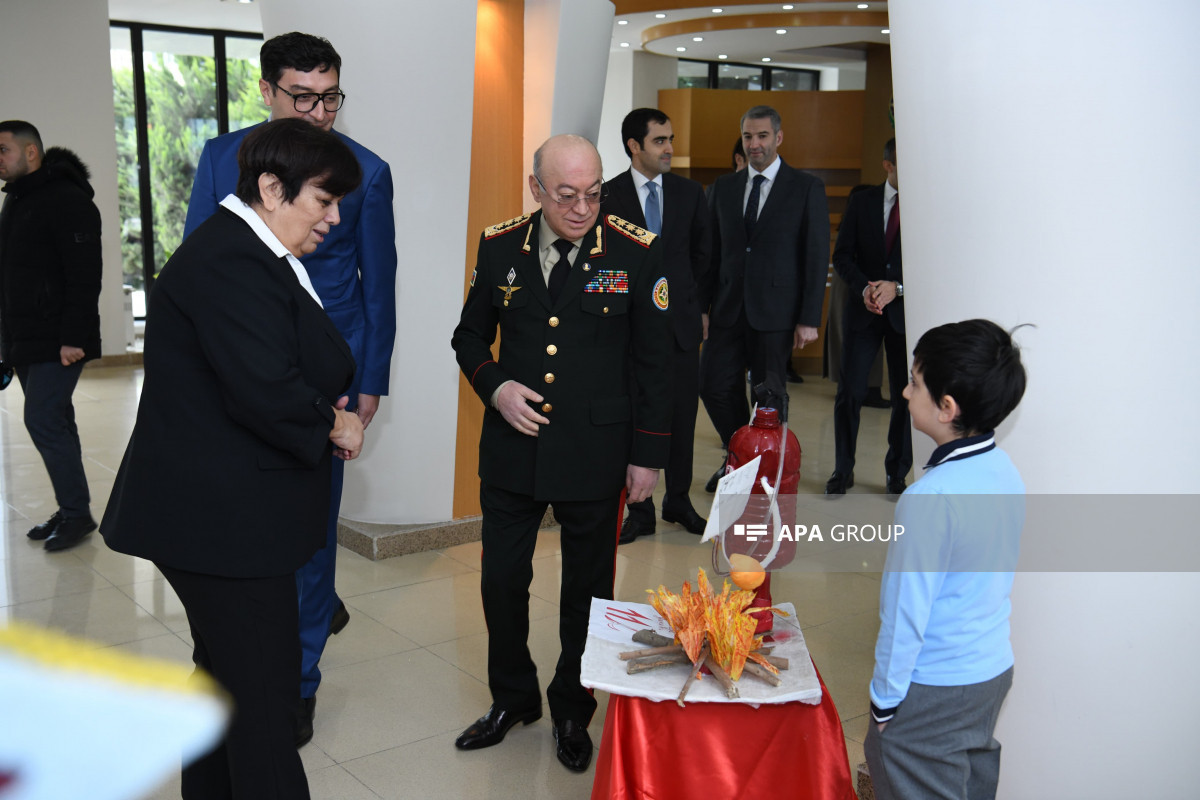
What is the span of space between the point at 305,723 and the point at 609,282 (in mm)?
1420

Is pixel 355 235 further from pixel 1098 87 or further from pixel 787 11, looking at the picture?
pixel 787 11

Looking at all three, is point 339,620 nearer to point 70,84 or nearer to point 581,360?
point 581,360

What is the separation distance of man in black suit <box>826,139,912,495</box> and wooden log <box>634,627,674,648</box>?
10.9ft

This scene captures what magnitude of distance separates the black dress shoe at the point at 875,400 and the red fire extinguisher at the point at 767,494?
5439 mm

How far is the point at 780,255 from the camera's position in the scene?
4.79 meters

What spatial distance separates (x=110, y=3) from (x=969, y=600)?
10576 millimetres

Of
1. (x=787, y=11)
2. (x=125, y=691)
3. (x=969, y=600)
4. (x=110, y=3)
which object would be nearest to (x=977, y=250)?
(x=969, y=600)

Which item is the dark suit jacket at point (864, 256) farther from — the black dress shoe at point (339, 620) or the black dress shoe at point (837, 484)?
the black dress shoe at point (339, 620)

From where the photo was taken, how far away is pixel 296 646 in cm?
192

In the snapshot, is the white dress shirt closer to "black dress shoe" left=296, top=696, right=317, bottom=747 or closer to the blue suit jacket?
the blue suit jacket

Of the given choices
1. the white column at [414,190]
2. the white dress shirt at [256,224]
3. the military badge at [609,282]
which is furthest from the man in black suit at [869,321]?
the white dress shirt at [256,224]

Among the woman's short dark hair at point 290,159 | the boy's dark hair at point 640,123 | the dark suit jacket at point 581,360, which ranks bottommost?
the dark suit jacket at point 581,360

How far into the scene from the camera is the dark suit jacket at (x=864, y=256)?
5.15 meters

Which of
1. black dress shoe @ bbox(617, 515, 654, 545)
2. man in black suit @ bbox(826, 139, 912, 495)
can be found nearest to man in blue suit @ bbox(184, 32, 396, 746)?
black dress shoe @ bbox(617, 515, 654, 545)
